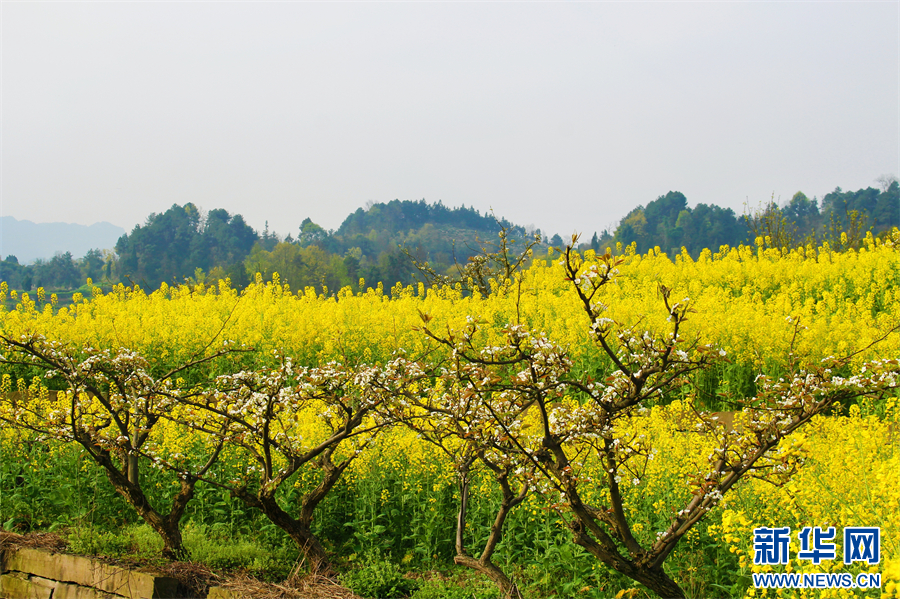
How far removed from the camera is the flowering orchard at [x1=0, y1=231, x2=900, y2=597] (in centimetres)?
271

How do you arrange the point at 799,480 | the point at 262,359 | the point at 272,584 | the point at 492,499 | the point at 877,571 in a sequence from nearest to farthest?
the point at 877,571, the point at 799,480, the point at 272,584, the point at 492,499, the point at 262,359

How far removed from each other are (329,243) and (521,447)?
82.6 metres

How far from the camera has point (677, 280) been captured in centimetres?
1054

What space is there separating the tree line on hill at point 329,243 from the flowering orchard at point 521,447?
12.0 m

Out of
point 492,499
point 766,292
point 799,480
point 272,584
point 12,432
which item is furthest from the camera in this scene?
point 766,292

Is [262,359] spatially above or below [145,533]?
above

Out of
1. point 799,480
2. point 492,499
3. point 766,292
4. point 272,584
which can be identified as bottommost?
point 272,584

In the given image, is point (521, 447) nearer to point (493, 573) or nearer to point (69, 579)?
point (493, 573)

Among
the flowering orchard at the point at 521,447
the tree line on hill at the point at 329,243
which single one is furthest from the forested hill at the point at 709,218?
the flowering orchard at the point at 521,447

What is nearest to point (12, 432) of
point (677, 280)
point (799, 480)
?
point (799, 480)

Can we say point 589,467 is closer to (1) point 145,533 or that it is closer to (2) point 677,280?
(1) point 145,533

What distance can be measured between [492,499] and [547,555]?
22.5 inches

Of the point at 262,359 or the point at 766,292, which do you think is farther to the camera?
the point at 766,292

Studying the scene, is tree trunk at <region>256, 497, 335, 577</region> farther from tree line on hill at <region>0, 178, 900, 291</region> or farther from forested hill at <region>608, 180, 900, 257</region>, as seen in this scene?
forested hill at <region>608, 180, 900, 257</region>
